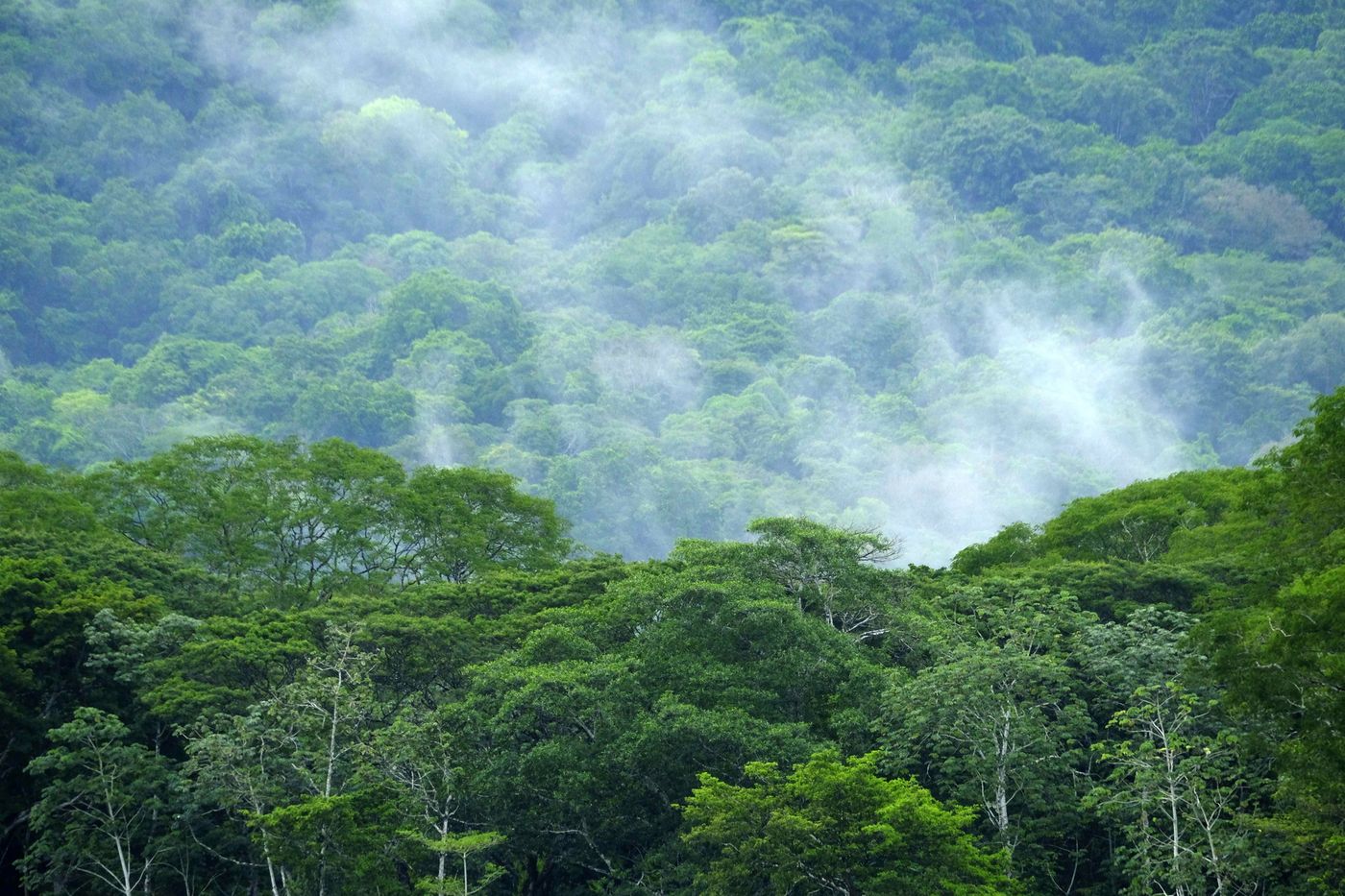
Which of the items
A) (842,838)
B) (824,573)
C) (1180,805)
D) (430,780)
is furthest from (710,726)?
(1180,805)

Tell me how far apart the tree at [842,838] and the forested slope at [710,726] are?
0.07 m

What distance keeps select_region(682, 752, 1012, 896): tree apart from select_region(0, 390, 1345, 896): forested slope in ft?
0.22

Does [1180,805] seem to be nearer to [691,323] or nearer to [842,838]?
[842,838]

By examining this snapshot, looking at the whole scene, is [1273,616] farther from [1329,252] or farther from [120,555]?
[1329,252]

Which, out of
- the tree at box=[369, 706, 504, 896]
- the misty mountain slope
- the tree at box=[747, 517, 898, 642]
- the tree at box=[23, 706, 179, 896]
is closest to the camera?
the tree at box=[369, 706, 504, 896]

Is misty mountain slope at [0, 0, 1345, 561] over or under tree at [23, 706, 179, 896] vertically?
over

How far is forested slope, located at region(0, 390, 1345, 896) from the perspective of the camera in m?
31.0

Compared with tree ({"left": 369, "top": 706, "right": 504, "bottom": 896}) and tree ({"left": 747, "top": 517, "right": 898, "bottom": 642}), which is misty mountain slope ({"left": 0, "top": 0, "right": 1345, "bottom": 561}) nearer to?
tree ({"left": 747, "top": 517, "right": 898, "bottom": 642})

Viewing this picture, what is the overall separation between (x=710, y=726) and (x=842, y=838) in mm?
5201

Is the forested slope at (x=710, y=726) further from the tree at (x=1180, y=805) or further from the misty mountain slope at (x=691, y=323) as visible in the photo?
the misty mountain slope at (x=691, y=323)

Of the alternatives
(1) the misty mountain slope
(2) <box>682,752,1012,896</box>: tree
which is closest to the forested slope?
(2) <box>682,752,1012,896</box>: tree

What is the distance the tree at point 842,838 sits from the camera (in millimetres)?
30797

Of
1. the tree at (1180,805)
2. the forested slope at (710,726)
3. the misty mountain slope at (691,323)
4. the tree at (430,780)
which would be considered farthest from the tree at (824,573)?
the misty mountain slope at (691,323)

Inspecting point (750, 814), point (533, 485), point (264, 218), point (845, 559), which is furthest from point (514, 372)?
point (750, 814)
